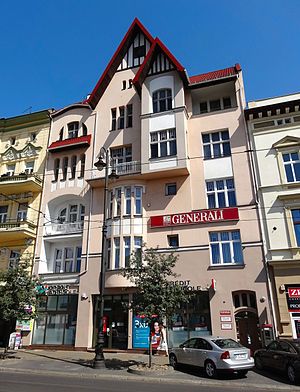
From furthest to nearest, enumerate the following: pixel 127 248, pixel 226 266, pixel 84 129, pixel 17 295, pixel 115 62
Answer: pixel 115 62, pixel 84 129, pixel 127 248, pixel 226 266, pixel 17 295

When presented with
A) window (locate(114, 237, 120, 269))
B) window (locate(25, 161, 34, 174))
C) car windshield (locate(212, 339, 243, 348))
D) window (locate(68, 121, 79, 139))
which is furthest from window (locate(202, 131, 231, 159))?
window (locate(25, 161, 34, 174))

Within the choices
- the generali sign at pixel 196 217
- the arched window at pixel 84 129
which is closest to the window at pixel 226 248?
the generali sign at pixel 196 217

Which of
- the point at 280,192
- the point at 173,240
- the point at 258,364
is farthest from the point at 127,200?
the point at 258,364

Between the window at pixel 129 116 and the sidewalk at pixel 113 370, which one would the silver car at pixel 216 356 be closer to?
the sidewalk at pixel 113 370

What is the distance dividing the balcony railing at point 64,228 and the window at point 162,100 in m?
10.5

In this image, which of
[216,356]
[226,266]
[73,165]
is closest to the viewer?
[216,356]

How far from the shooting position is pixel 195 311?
19391 mm

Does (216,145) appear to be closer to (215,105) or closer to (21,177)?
(215,105)

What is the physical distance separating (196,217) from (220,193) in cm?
241

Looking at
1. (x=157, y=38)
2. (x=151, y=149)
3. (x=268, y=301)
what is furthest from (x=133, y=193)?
(x=157, y=38)

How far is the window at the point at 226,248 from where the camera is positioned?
19.7m

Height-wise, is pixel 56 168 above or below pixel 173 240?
above

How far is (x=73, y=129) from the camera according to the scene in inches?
1079

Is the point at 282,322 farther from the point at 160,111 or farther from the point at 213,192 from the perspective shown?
the point at 160,111
